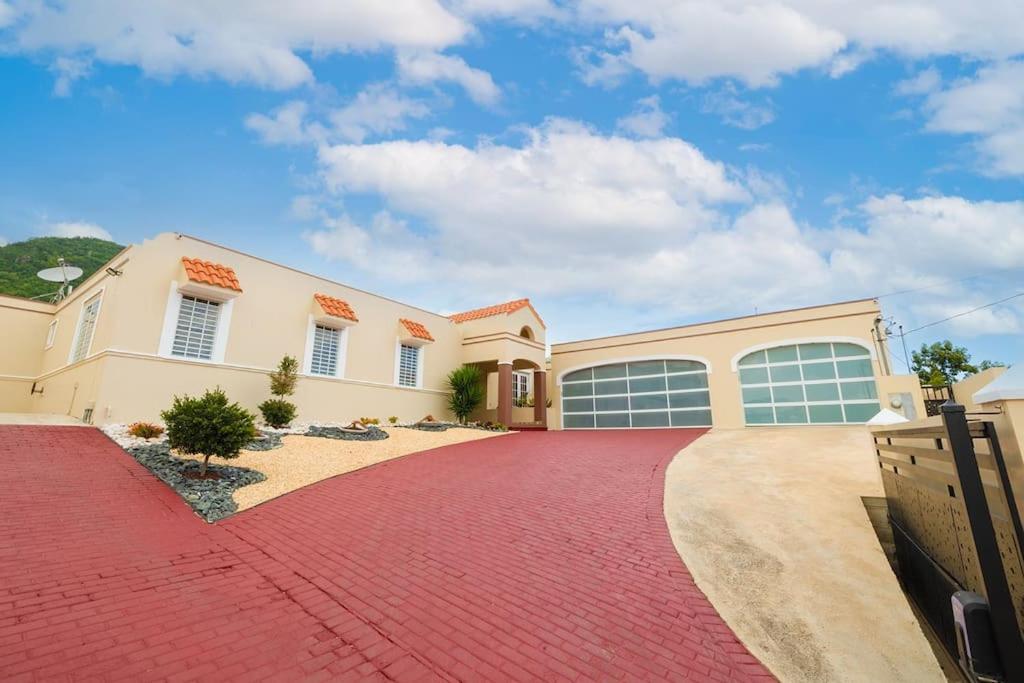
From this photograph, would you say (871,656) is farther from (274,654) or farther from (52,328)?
(52,328)

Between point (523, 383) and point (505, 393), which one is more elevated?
point (523, 383)

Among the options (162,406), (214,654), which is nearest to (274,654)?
(214,654)

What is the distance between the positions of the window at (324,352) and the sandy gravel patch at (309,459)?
3.79m

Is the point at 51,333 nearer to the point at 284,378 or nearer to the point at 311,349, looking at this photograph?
the point at 311,349

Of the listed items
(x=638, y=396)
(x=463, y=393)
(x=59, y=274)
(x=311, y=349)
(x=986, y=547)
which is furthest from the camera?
(x=638, y=396)

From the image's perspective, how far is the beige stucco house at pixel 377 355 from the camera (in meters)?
11.6

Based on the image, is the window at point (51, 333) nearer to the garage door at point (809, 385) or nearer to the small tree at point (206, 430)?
the small tree at point (206, 430)

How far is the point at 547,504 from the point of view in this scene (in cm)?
704

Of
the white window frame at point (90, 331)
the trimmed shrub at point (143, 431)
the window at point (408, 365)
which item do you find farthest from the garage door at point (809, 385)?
the white window frame at point (90, 331)

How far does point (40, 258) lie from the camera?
26703mm

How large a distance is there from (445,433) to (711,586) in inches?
470

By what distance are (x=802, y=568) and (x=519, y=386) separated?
18559 mm

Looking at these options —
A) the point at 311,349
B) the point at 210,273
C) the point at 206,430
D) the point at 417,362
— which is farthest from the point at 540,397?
the point at 206,430

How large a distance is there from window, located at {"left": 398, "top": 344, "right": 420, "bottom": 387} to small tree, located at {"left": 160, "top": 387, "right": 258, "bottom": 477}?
33.5 feet
